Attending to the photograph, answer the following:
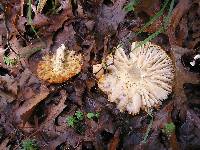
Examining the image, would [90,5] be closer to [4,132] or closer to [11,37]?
[11,37]

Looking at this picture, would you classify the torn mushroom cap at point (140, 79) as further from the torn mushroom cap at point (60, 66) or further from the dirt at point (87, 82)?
the torn mushroom cap at point (60, 66)

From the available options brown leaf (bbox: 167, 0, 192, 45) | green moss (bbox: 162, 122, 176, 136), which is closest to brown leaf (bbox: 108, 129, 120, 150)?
green moss (bbox: 162, 122, 176, 136)

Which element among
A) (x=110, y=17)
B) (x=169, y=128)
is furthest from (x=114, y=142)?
(x=110, y=17)

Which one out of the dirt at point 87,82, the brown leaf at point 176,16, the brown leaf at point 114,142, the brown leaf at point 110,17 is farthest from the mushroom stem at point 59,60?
the brown leaf at point 176,16

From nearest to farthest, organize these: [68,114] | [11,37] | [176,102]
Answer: [176,102], [68,114], [11,37]

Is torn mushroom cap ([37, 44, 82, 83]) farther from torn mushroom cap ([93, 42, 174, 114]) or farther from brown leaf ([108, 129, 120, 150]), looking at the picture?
brown leaf ([108, 129, 120, 150])

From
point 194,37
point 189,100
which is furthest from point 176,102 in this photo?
point 194,37

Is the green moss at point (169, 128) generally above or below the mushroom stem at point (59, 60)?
below
